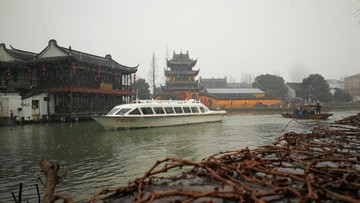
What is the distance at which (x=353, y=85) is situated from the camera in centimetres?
8056

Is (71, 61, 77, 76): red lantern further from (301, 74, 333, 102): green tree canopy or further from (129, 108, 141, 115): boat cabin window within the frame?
(301, 74, 333, 102): green tree canopy

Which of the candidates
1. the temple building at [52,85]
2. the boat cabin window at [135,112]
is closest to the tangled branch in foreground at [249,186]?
the boat cabin window at [135,112]

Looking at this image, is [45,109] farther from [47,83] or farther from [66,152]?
[66,152]

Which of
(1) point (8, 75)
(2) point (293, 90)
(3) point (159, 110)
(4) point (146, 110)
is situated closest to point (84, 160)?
(4) point (146, 110)

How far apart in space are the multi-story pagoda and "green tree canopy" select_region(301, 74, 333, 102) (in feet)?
74.4

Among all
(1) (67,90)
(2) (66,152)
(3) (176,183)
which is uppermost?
(1) (67,90)

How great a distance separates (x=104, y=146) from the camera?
11.5 metres

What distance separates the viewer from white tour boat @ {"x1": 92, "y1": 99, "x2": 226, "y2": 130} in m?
17.3

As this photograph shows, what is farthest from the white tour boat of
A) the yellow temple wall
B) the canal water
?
the yellow temple wall

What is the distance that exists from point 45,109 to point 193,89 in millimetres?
30336

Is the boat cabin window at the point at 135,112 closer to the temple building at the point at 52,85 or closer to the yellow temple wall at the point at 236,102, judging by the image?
the temple building at the point at 52,85

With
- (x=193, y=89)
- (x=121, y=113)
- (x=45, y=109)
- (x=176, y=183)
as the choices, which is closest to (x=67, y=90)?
(x=45, y=109)

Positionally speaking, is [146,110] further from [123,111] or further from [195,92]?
[195,92]

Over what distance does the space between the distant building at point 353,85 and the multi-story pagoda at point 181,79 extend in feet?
180
